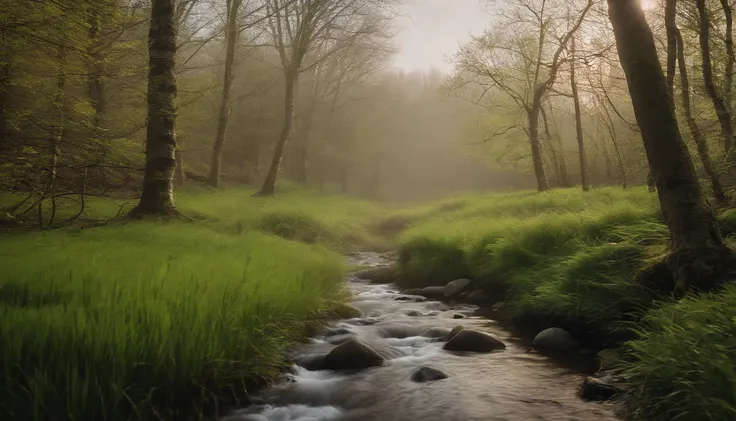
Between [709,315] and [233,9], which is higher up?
[233,9]

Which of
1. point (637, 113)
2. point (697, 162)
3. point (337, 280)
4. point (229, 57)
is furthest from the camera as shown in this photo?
point (229, 57)

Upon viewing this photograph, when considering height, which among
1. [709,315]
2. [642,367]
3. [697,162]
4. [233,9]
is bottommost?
[642,367]

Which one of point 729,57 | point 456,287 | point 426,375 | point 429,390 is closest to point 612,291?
point 426,375

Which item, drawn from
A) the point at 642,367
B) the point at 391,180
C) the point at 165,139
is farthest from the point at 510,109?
the point at 391,180

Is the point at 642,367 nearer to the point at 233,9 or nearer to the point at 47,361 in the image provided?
the point at 47,361

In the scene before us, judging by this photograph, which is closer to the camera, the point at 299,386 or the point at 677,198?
the point at 299,386

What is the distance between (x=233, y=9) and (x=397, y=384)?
18.1 m

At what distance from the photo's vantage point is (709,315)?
10.9 feet

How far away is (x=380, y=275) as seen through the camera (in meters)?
11.2

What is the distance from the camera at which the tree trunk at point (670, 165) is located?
429 cm

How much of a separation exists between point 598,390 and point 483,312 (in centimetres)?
355

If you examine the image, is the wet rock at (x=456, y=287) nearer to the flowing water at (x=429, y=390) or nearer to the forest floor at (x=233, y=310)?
the forest floor at (x=233, y=310)

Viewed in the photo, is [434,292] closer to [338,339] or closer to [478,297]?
[478,297]

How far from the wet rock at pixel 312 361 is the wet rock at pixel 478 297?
4092 mm
